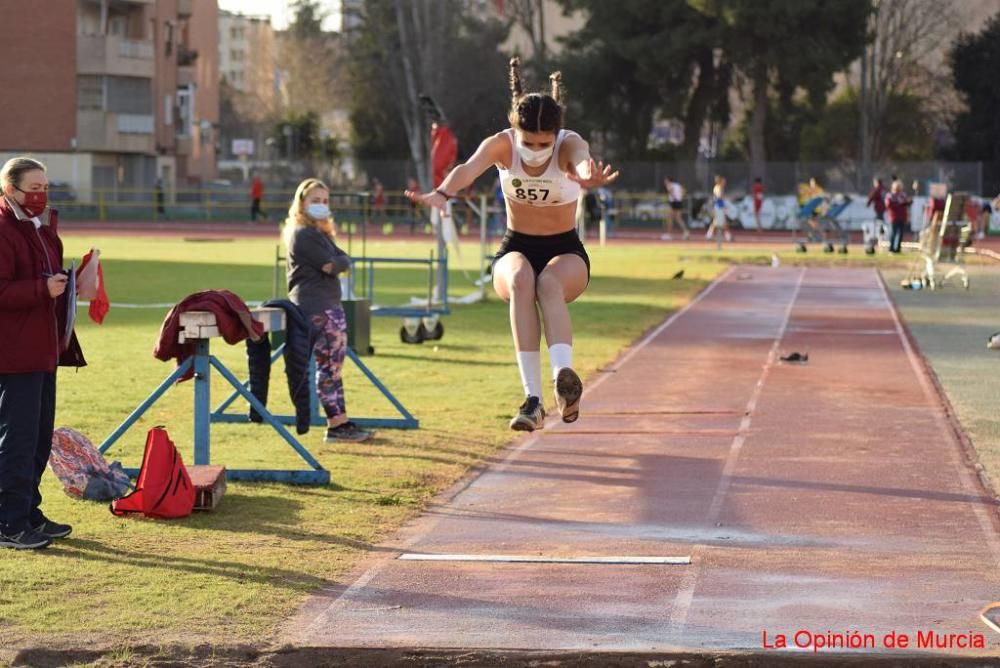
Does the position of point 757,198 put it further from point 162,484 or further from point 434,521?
point 162,484

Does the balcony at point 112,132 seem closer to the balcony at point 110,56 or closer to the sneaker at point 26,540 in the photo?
the balcony at point 110,56

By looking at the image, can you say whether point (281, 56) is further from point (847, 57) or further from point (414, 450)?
point (414, 450)

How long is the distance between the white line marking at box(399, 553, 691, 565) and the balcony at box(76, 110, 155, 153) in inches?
2739

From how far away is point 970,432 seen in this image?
44.5ft

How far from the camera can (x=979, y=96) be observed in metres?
66.9

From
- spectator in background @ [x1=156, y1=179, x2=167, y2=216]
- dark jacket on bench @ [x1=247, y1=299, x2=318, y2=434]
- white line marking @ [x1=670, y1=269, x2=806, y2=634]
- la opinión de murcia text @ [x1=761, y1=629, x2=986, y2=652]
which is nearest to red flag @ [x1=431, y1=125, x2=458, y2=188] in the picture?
white line marking @ [x1=670, y1=269, x2=806, y2=634]

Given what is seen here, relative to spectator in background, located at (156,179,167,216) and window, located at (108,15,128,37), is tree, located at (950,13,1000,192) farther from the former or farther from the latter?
window, located at (108,15,128,37)

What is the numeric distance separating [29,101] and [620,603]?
71396mm

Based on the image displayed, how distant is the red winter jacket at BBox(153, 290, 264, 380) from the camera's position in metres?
10.2

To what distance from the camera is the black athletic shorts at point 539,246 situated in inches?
377

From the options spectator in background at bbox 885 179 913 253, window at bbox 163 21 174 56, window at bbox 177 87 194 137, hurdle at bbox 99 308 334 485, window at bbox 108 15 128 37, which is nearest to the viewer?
hurdle at bbox 99 308 334 485

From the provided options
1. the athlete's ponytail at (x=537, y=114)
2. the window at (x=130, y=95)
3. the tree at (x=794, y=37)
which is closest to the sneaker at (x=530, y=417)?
the athlete's ponytail at (x=537, y=114)

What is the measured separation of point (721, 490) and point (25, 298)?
4.57m

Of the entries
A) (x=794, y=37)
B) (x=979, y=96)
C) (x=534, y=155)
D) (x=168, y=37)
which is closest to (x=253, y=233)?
(x=794, y=37)
